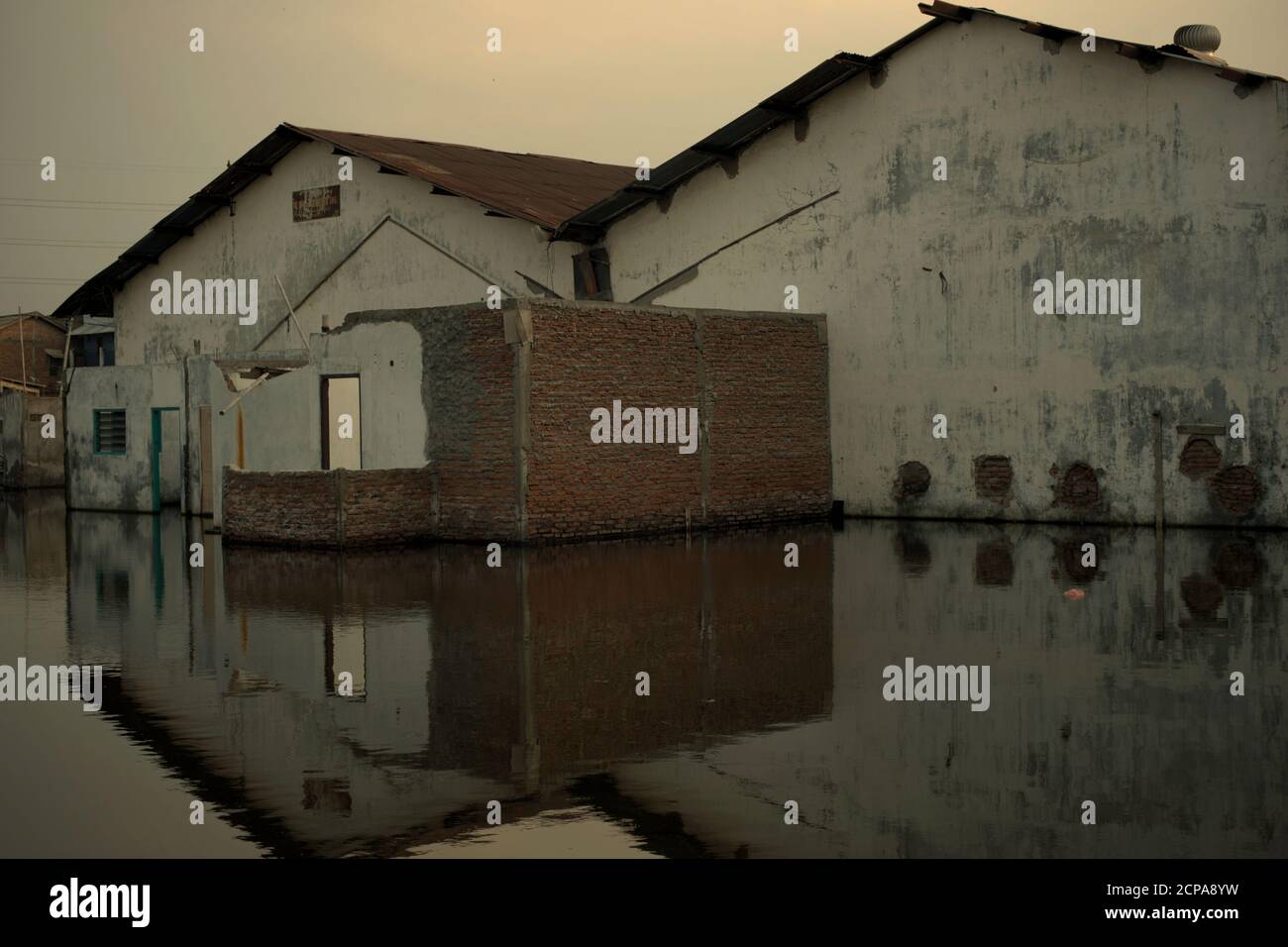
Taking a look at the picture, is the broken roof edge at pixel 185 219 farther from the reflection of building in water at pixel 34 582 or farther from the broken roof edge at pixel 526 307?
the broken roof edge at pixel 526 307

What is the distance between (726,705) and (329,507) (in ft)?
37.4

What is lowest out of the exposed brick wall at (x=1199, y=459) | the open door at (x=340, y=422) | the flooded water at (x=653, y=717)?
the flooded water at (x=653, y=717)

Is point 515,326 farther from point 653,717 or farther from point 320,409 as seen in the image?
point 653,717

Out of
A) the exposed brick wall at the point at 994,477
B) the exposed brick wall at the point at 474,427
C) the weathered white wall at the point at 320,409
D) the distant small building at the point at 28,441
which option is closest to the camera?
the exposed brick wall at the point at 474,427

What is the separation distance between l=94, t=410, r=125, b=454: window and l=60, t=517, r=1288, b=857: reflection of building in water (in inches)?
543

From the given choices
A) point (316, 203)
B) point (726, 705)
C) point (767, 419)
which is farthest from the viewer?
point (316, 203)

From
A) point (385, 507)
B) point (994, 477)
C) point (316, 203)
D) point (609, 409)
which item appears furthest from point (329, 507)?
point (316, 203)

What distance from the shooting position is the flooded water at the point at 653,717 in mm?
6543

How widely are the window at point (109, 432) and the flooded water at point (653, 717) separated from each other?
1358 centimetres

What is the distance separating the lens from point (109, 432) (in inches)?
1178

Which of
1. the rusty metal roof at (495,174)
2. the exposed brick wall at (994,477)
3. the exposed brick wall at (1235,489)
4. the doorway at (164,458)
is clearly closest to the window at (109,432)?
the doorway at (164,458)

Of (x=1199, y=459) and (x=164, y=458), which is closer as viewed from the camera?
(x=1199, y=459)

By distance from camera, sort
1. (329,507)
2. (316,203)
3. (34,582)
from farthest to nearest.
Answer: (316,203) → (329,507) → (34,582)
